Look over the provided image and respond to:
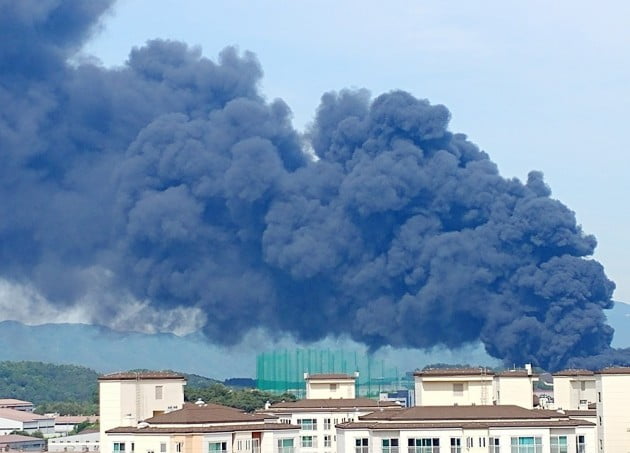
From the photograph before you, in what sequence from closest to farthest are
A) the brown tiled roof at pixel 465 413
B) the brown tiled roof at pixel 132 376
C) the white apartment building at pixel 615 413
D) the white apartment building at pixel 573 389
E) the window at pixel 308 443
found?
1. the brown tiled roof at pixel 465 413
2. the brown tiled roof at pixel 132 376
3. the white apartment building at pixel 615 413
4. the window at pixel 308 443
5. the white apartment building at pixel 573 389

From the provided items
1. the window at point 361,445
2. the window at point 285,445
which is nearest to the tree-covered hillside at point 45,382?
the window at point 285,445

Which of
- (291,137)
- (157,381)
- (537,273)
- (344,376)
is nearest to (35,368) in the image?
(291,137)

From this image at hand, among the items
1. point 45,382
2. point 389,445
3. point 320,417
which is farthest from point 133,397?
point 45,382

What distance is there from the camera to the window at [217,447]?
31.7 meters

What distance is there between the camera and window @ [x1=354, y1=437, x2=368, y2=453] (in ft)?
108

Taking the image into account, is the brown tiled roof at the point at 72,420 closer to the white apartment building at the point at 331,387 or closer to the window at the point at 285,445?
the white apartment building at the point at 331,387

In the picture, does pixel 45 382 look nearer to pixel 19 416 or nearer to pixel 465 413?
pixel 19 416

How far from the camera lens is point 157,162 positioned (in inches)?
3120

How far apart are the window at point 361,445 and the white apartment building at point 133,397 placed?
4.45m

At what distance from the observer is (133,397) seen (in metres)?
35.5

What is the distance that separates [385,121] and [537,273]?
9.93 metres

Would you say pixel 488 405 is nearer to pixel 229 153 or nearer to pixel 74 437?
pixel 74 437

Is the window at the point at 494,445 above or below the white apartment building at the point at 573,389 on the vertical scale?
below

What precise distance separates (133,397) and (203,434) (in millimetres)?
4168
